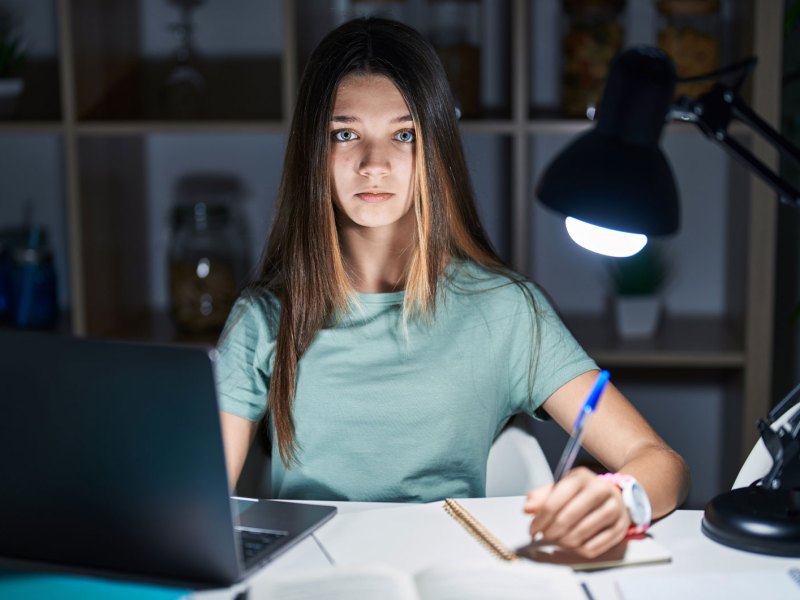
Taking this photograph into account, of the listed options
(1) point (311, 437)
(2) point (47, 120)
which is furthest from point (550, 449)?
(2) point (47, 120)

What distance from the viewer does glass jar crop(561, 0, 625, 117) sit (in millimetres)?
2162

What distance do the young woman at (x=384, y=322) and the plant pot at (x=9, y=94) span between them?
1187mm

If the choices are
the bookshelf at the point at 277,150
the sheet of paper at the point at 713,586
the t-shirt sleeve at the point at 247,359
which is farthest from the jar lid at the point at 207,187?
the sheet of paper at the point at 713,586

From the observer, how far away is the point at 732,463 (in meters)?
2.34

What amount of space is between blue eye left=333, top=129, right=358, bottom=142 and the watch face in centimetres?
61

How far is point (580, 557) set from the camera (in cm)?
95

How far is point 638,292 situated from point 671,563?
1.37m

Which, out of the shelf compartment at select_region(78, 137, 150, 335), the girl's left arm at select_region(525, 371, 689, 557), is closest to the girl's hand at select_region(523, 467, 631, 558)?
the girl's left arm at select_region(525, 371, 689, 557)

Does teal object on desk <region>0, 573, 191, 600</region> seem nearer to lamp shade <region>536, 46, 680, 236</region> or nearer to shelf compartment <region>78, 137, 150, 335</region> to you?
lamp shade <region>536, 46, 680, 236</region>

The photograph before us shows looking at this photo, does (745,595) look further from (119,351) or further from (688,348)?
(688,348)

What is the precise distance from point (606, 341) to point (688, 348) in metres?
0.18

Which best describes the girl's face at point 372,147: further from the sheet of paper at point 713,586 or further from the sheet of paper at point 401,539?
the sheet of paper at point 713,586

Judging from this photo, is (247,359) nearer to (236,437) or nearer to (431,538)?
(236,437)

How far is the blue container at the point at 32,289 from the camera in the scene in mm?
2336
